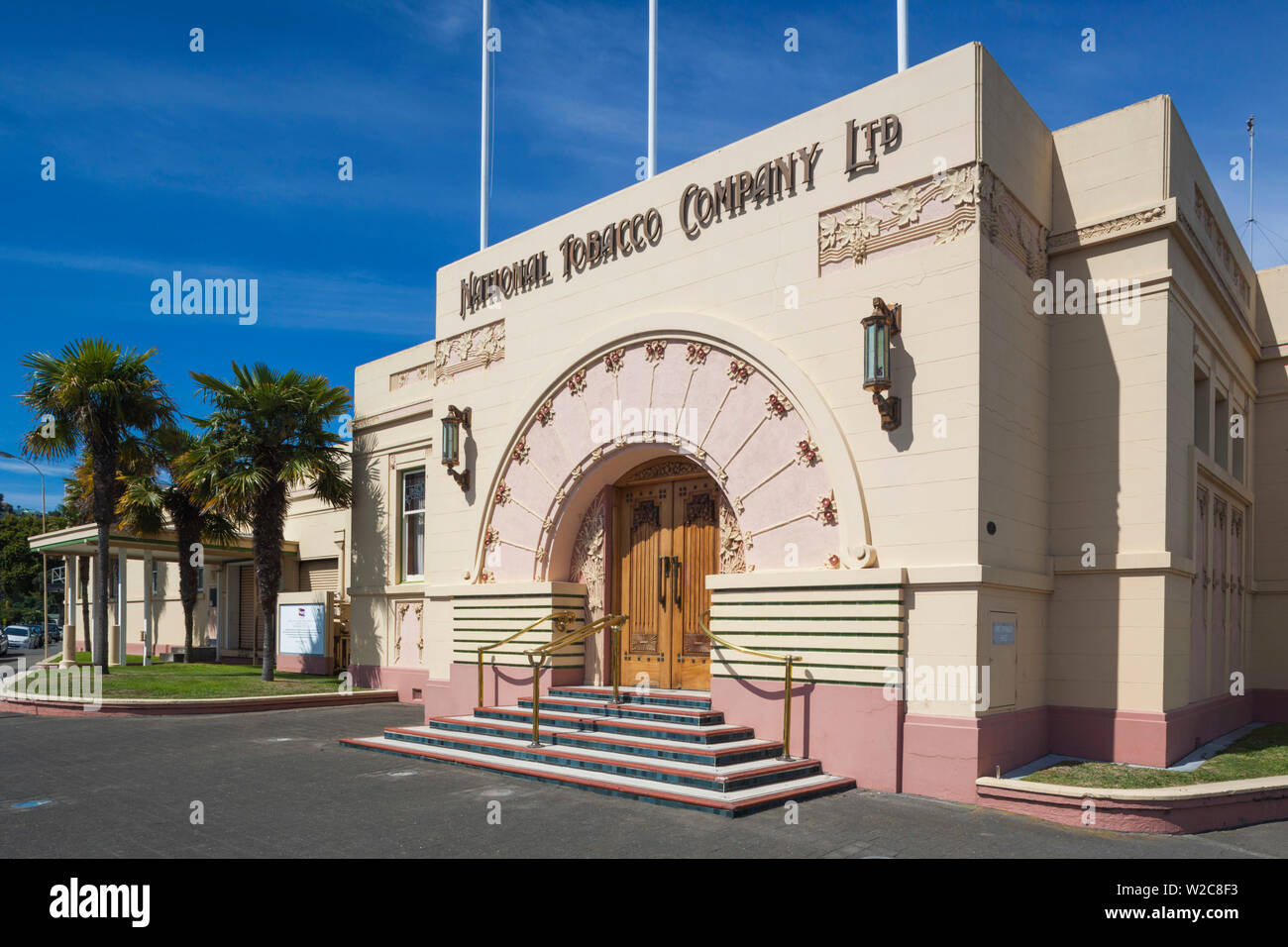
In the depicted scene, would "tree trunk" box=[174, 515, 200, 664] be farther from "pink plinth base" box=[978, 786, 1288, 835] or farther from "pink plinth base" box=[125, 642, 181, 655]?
"pink plinth base" box=[978, 786, 1288, 835]

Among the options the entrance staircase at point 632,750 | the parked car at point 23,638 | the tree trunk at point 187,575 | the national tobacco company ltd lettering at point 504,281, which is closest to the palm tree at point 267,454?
the tree trunk at point 187,575

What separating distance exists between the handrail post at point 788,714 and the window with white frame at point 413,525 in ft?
35.1

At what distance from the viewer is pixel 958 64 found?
972 cm

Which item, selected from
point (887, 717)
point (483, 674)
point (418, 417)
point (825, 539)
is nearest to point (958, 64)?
point (825, 539)

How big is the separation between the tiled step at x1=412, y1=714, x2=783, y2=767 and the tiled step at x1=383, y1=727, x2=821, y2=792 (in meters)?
0.07

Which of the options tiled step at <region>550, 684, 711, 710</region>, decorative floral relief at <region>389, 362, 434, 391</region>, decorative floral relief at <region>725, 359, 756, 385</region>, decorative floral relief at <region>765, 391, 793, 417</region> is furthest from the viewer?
decorative floral relief at <region>389, 362, 434, 391</region>

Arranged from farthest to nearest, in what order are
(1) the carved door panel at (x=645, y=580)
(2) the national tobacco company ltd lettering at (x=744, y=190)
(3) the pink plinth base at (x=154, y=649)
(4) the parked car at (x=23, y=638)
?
(4) the parked car at (x=23, y=638), (3) the pink plinth base at (x=154, y=649), (1) the carved door panel at (x=645, y=580), (2) the national tobacco company ltd lettering at (x=744, y=190)

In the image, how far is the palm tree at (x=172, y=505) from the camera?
73.8 feet

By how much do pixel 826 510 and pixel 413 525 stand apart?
11.3 meters

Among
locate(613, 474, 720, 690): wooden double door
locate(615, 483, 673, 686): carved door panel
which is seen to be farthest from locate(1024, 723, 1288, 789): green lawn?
locate(615, 483, 673, 686): carved door panel

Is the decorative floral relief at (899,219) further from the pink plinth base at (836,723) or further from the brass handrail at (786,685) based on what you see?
the pink plinth base at (836,723)

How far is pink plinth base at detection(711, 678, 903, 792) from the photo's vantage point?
368 inches

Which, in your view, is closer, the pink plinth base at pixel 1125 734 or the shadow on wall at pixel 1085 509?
the pink plinth base at pixel 1125 734
